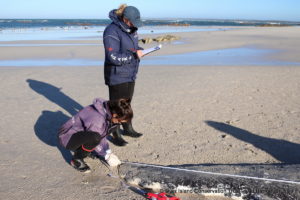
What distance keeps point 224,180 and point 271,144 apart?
161 centimetres

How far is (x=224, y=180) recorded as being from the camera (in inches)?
133

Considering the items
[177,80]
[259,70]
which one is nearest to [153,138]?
[177,80]

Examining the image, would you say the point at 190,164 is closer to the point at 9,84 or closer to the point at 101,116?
the point at 101,116

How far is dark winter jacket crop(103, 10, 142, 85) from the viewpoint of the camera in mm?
4086

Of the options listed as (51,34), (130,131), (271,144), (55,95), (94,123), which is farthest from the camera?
(51,34)

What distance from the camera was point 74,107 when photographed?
6664 mm

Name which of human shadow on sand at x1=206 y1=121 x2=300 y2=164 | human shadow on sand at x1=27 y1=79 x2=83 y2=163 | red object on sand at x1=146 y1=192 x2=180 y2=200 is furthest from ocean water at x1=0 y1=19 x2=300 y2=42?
red object on sand at x1=146 y1=192 x2=180 y2=200

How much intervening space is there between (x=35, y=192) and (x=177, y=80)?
624cm

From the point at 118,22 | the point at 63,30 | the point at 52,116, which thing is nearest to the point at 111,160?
the point at 118,22

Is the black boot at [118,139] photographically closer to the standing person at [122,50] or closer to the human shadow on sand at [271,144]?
the standing person at [122,50]

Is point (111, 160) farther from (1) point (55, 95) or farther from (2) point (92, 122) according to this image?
(1) point (55, 95)

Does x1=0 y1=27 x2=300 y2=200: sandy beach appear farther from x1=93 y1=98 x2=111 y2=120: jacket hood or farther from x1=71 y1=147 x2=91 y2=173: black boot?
x1=93 y1=98 x2=111 y2=120: jacket hood

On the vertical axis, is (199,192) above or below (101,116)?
below

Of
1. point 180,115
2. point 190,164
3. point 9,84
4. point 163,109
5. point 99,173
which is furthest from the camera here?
point 9,84
